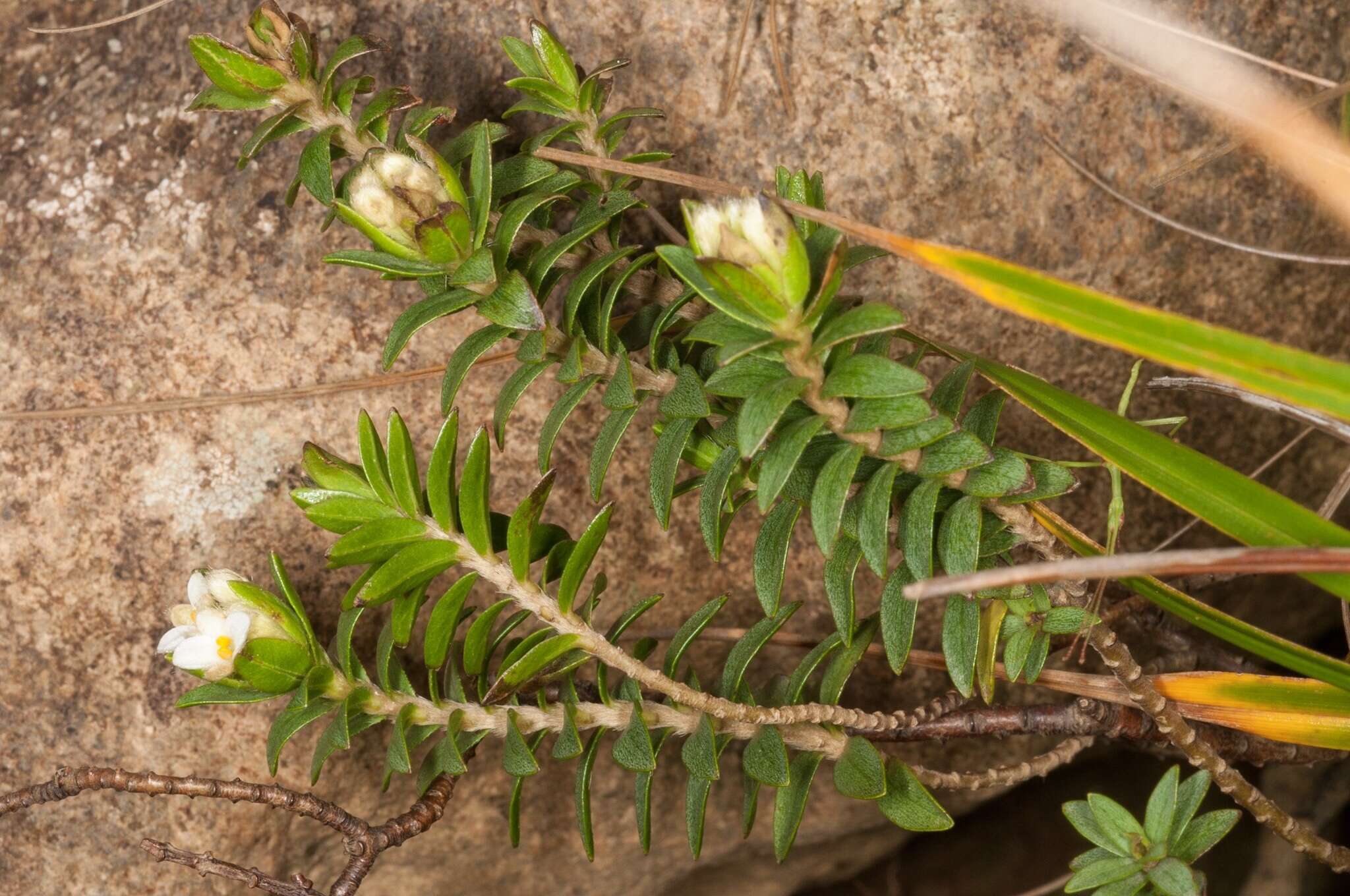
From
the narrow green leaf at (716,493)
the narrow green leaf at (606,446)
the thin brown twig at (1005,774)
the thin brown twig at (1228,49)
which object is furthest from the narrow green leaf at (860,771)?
the thin brown twig at (1228,49)

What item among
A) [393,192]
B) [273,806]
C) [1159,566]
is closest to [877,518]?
[1159,566]

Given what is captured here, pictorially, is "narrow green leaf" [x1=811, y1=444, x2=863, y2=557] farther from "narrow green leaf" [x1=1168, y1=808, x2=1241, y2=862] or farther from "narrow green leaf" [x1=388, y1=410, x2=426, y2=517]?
"narrow green leaf" [x1=1168, y1=808, x2=1241, y2=862]

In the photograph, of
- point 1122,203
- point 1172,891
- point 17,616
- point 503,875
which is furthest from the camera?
point 503,875

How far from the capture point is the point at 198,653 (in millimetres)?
1280

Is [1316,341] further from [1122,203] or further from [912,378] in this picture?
[912,378]

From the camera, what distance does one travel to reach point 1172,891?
133cm

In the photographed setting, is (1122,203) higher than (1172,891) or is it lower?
higher

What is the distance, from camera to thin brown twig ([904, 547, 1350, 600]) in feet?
3.26

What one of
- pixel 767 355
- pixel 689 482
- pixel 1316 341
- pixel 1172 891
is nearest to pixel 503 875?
pixel 689 482

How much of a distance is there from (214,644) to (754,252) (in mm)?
798

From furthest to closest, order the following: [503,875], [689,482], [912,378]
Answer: [503,875], [689,482], [912,378]

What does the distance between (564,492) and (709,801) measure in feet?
2.19

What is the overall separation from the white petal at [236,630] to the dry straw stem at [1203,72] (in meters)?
1.47

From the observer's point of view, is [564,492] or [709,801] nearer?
[564,492]
